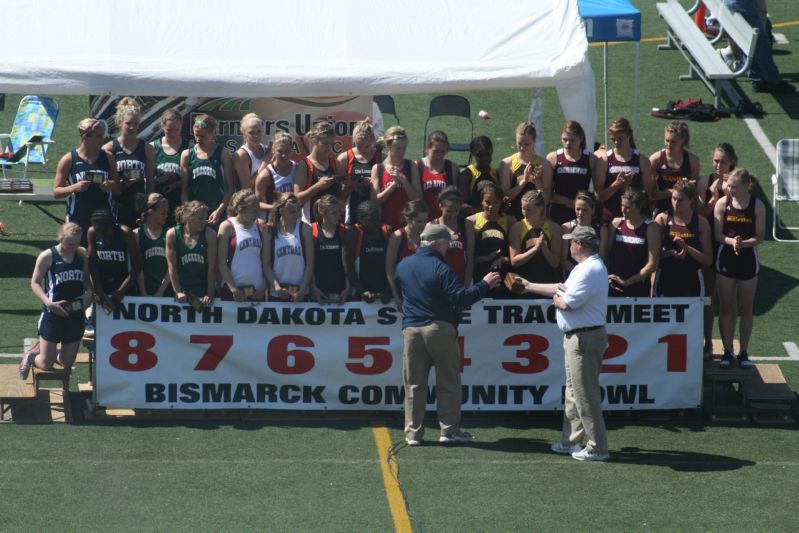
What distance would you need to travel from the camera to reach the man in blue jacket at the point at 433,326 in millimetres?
9289

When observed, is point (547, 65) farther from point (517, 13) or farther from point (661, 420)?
point (661, 420)

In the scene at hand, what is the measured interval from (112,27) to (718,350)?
5.90m

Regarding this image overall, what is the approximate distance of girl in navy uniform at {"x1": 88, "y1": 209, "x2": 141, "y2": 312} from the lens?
10.0 m

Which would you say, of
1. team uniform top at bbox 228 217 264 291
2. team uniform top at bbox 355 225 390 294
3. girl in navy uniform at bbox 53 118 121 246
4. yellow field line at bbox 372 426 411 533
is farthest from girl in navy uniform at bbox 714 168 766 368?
girl in navy uniform at bbox 53 118 121 246

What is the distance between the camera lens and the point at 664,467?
30.3 feet

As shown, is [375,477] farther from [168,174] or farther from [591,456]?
[168,174]

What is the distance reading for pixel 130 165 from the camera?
35.2 feet

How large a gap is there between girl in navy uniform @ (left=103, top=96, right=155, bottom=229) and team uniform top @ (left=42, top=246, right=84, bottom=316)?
0.86 m

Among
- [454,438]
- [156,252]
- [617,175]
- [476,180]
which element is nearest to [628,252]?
[617,175]

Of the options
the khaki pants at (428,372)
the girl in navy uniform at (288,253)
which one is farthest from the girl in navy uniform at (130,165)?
the khaki pants at (428,372)

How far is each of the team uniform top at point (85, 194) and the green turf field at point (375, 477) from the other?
1.36 meters

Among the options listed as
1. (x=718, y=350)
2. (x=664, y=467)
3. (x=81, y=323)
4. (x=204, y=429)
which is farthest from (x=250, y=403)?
(x=718, y=350)

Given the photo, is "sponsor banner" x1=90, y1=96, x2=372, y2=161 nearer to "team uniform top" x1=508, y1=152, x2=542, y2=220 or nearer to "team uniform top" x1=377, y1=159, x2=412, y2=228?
"team uniform top" x1=377, y1=159, x2=412, y2=228

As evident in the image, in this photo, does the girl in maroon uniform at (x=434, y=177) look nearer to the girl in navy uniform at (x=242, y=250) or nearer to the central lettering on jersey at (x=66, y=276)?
the girl in navy uniform at (x=242, y=250)
